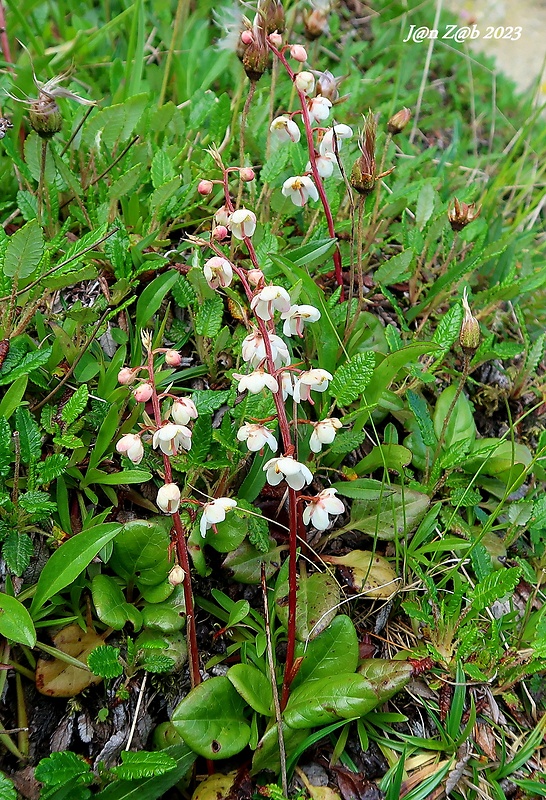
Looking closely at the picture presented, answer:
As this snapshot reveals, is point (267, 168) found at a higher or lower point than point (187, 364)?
higher

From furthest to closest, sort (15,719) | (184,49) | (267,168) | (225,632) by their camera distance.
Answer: (184,49)
(267,168)
(225,632)
(15,719)

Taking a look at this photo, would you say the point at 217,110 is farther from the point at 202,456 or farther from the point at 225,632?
the point at 225,632

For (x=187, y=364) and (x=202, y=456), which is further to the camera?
(x=187, y=364)

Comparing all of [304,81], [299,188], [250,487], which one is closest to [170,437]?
[250,487]

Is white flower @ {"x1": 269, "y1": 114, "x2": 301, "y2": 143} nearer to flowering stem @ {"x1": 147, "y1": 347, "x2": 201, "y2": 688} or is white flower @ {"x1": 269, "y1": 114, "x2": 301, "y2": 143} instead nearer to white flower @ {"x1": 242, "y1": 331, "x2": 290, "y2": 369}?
white flower @ {"x1": 242, "y1": 331, "x2": 290, "y2": 369}

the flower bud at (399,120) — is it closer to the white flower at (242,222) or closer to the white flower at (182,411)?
the white flower at (242,222)

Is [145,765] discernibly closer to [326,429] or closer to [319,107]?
[326,429]

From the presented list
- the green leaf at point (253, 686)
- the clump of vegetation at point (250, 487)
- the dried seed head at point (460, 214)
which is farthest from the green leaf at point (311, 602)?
the dried seed head at point (460, 214)

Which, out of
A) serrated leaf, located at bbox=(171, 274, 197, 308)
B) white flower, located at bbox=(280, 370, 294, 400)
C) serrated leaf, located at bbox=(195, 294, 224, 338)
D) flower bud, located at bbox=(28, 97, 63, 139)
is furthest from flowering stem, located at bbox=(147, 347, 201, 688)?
flower bud, located at bbox=(28, 97, 63, 139)

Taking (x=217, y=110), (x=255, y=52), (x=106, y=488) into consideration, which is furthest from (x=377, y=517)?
(x=217, y=110)
